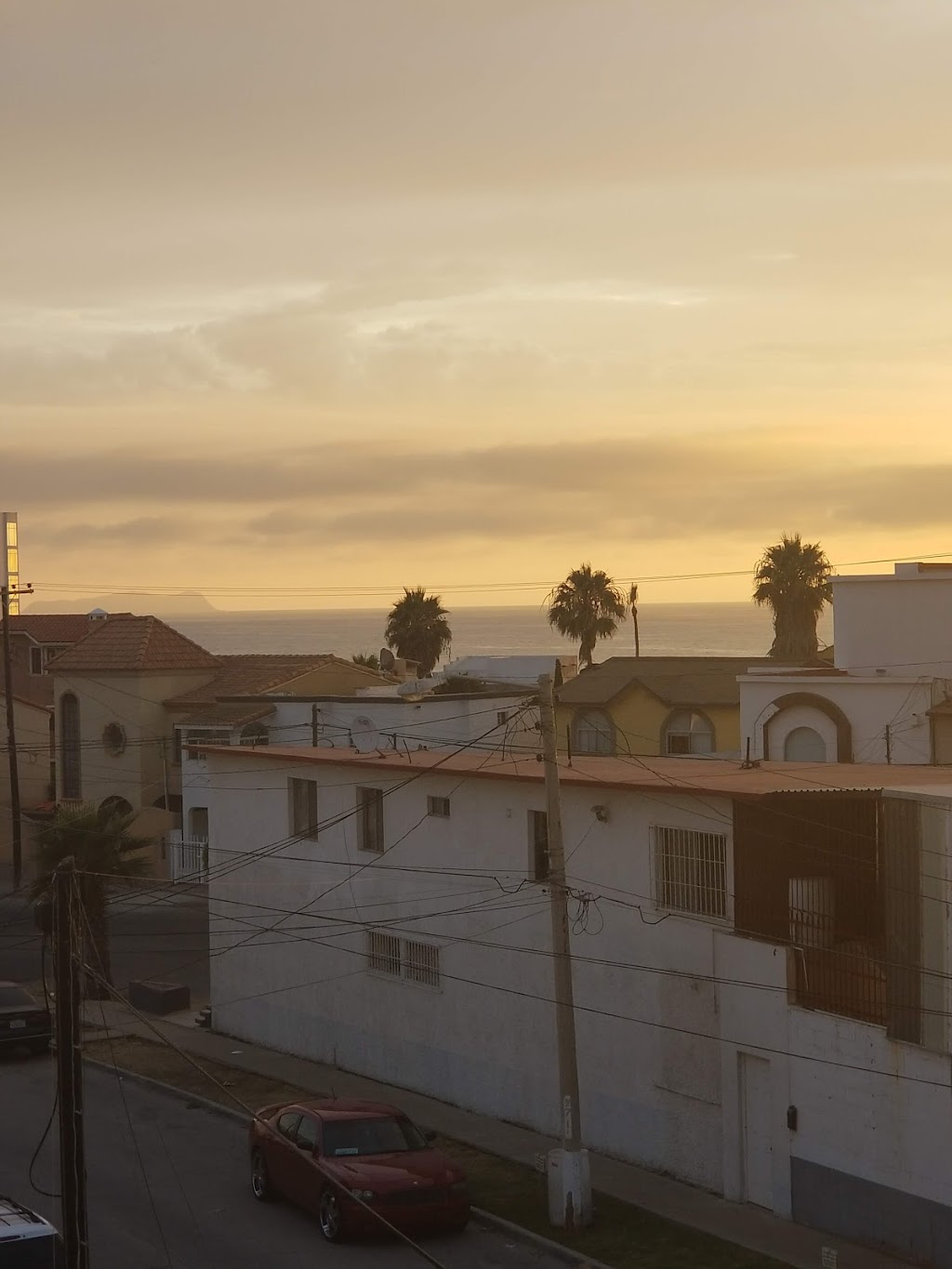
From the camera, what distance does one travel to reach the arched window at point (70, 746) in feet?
205

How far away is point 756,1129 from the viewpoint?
22.8 m

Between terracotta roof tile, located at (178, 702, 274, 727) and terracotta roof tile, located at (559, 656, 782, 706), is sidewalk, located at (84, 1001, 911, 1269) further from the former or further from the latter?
terracotta roof tile, located at (559, 656, 782, 706)

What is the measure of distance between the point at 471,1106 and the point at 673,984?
633cm

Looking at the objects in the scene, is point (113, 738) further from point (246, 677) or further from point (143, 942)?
point (143, 942)

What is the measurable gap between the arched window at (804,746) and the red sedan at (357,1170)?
19.9 meters

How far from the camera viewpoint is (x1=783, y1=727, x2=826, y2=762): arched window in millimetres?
39750

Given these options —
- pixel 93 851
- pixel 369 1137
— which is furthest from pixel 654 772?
pixel 93 851

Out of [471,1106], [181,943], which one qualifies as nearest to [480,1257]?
[471,1106]

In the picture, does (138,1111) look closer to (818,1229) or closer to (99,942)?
(99,942)

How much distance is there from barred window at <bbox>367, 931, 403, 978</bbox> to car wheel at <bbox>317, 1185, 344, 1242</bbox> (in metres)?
8.77

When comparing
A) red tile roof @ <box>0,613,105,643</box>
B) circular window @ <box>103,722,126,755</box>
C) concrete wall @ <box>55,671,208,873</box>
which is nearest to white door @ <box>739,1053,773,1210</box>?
concrete wall @ <box>55,671,208,873</box>

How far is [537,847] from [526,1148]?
17.0 ft

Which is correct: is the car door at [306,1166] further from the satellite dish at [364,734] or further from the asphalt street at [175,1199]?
the satellite dish at [364,734]

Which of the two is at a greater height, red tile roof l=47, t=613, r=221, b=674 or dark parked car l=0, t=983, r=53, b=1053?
red tile roof l=47, t=613, r=221, b=674
